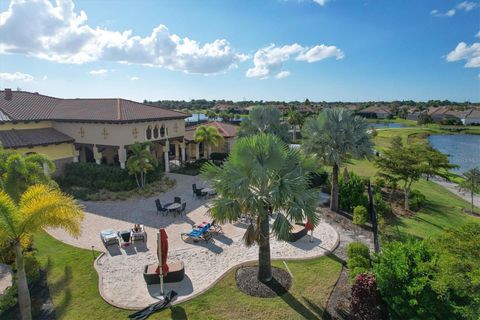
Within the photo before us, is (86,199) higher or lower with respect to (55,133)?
lower

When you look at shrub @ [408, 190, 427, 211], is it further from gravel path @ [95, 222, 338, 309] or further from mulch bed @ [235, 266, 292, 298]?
mulch bed @ [235, 266, 292, 298]

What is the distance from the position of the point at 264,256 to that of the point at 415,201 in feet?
56.8

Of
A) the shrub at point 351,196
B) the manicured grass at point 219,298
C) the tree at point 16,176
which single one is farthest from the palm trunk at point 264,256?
the shrub at point 351,196

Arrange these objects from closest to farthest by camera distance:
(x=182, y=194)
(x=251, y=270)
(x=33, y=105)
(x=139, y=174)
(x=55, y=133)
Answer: (x=251, y=270)
(x=182, y=194)
(x=139, y=174)
(x=55, y=133)
(x=33, y=105)

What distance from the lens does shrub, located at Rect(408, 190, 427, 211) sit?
928 inches

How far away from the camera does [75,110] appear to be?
2973cm

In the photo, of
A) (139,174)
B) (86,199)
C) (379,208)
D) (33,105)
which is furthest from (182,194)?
(33,105)

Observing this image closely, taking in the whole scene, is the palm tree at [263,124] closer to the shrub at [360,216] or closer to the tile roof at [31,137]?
the shrub at [360,216]

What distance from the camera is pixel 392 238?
16.8 m

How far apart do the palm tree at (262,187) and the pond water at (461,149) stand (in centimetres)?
3904

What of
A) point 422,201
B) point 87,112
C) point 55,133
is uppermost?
point 87,112

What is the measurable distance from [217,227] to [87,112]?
62.9 feet

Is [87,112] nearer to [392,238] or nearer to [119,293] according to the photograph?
[119,293]

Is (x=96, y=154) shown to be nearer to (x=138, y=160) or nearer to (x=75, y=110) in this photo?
(x=75, y=110)
